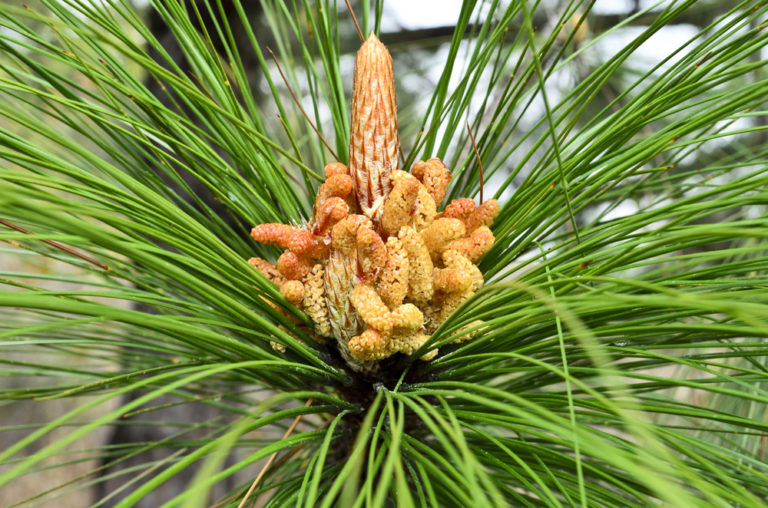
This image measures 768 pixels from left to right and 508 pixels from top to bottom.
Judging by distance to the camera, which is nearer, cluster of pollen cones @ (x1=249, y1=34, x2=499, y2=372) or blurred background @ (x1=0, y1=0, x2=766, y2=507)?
cluster of pollen cones @ (x1=249, y1=34, x2=499, y2=372)

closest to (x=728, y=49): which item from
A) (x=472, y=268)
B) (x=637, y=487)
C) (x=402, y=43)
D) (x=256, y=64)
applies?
(x=472, y=268)

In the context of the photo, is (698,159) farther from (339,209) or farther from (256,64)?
(339,209)

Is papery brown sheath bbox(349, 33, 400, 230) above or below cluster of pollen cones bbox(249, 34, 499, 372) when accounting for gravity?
above

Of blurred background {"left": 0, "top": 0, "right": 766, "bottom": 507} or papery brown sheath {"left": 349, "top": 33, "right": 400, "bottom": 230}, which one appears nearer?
papery brown sheath {"left": 349, "top": 33, "right": 400, "bottom": 230}

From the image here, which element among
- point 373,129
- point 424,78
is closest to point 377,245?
point 373,129

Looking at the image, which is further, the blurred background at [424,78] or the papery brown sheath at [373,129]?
the blurred background at [424,78]

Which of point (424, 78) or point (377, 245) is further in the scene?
point (424, 78)

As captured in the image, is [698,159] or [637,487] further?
[698,159]

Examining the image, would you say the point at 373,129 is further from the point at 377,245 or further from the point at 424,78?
the point at 424,78
